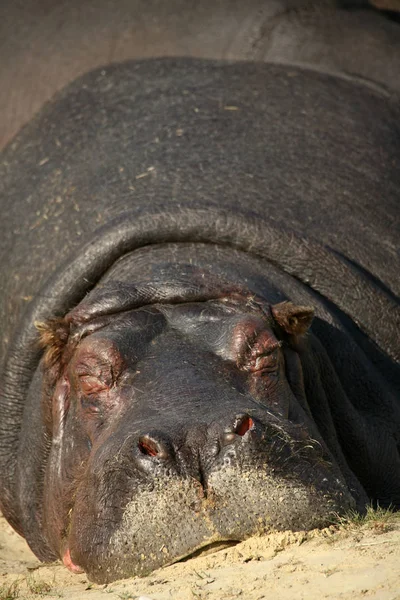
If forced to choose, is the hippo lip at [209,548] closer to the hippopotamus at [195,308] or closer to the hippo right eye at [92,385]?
the hippopotamus at [195,308]

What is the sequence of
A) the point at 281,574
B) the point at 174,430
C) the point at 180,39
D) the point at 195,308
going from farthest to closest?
the point at 180,39, the point at 195,308, the point at 174,430, the point at 281,574

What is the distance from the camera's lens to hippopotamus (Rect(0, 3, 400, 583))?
3.79 m

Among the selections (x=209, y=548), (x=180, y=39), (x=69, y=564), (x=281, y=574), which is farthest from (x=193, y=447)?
(x=180, y=39)

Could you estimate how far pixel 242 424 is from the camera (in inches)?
150

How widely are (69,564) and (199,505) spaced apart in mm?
810

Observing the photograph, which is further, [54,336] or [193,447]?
[54,336]

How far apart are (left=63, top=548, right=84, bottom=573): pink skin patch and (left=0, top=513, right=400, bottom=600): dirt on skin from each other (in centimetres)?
12

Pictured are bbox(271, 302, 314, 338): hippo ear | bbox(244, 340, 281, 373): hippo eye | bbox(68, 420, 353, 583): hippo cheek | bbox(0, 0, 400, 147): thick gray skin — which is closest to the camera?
bbox(68, 420, 353, 583): hippo cheek

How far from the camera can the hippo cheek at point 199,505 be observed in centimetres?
369

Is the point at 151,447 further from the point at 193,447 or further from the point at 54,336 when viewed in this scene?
the point at 54,336

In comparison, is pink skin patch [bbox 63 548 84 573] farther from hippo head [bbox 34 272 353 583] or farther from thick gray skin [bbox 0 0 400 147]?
thick gray skin [bbox 0 0 400 147]

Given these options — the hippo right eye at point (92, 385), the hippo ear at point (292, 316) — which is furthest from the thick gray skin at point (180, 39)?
the hippo right eye at point (92, 385)

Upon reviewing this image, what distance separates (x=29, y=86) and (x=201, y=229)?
2.92m

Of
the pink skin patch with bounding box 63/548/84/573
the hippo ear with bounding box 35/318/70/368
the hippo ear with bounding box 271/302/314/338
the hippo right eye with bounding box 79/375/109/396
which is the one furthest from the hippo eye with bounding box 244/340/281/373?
the pink skin patch with bounding box 63/548/84/573
